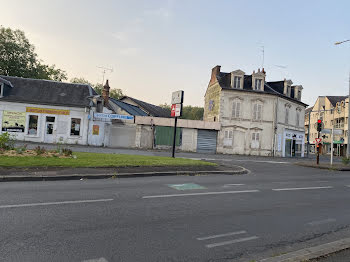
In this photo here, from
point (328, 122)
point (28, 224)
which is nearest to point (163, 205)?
point (28, 224)

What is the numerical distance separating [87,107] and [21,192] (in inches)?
922

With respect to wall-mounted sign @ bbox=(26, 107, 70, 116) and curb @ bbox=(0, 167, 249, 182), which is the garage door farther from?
curb @ bbox=(0, 167, 249, 182)

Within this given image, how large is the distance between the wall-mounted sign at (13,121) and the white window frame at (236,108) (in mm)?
23826

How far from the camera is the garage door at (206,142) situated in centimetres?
3309

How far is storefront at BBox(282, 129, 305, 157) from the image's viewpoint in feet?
119

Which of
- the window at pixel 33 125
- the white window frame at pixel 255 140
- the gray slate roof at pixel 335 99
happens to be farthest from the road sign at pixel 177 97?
the gray slate roof at pixel 335 99

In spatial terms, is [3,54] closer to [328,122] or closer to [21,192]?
[21,192]

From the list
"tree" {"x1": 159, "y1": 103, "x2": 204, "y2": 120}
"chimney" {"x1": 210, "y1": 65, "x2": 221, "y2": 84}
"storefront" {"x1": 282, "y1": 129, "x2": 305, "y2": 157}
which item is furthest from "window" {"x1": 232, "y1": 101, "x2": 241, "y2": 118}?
"tree" {"x1": 159, "y1": 103, "x2": 204, "y2": 120}

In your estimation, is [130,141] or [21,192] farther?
[130,141]

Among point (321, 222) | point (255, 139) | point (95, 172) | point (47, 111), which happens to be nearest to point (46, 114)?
point (47, 111)

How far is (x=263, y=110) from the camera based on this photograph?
34438 mm

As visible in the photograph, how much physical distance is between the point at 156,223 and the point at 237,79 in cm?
3198

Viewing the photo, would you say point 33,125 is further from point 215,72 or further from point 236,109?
point 215,72

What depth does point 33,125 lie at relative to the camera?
28391 millimetres
